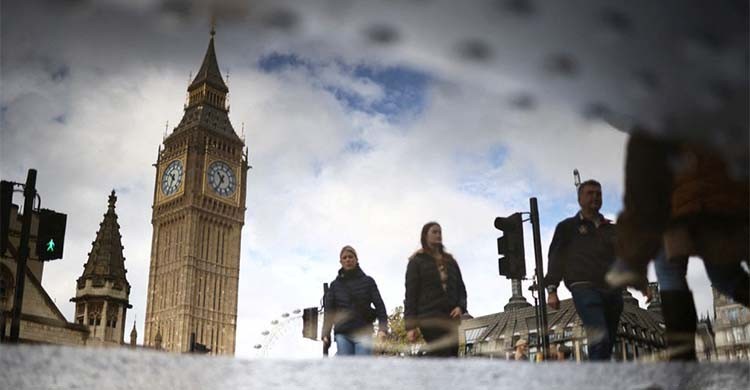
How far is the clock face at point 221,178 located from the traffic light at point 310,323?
48.5 inches

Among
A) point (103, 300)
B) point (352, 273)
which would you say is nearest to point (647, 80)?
point (352, 273)

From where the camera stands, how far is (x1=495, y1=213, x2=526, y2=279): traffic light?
241 inches

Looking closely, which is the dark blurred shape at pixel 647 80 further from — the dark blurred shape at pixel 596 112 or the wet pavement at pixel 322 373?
the wet pavement at pixel 322 373

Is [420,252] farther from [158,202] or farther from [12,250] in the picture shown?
[12,250]

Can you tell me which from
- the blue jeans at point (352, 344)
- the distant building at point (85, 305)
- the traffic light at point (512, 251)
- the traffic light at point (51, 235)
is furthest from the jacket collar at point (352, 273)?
the distant building at point (85, 305)

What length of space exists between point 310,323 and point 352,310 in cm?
31

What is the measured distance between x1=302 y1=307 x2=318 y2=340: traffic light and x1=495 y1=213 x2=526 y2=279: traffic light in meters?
1.58

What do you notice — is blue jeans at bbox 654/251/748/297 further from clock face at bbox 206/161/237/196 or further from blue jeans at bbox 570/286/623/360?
clock face at bbox 206/161/237/196

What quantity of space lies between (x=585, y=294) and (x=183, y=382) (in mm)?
2481

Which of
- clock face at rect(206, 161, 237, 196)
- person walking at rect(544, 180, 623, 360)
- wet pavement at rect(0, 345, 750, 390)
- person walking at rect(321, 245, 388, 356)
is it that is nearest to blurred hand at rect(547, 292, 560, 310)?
person walking at rect(544, 180, 623, 360)

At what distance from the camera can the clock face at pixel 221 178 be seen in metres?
6.05

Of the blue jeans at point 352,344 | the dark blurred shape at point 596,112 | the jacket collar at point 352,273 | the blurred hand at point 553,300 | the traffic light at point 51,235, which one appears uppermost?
the dark blurred shape at point 596,112

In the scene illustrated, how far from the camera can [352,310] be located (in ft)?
17.9

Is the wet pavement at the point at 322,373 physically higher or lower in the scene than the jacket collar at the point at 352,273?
lower
